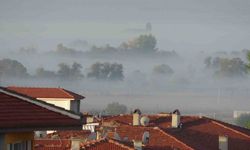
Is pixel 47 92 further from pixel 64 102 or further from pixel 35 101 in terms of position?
pixel 35 101

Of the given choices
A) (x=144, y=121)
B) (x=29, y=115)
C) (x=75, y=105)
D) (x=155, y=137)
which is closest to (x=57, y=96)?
(x=75, y=105)

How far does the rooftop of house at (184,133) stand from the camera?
52.5 meters

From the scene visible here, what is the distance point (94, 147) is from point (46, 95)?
6116 centimetres

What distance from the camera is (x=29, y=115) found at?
10.9m

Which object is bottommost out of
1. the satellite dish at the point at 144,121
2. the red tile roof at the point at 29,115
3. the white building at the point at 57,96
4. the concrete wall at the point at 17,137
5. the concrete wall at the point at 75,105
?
the concrete wall at the point at 17,137

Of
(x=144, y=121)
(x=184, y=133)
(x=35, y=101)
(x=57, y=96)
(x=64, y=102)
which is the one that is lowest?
→ (x=35, y=101)

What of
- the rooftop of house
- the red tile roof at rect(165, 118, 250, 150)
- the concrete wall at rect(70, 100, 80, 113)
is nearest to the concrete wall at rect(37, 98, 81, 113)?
the concrete wall at rect(70, 100, 80, 113)

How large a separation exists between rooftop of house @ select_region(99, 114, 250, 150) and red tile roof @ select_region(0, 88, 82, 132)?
108ft

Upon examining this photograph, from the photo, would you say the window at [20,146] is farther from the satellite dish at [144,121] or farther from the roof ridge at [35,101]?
the satellite dish at [144,121]

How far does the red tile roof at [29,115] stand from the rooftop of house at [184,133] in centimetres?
3302

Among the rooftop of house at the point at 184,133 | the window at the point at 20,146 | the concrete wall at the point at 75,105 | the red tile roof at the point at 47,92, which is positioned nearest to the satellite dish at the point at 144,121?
the rooftop of house at the point at 184,133

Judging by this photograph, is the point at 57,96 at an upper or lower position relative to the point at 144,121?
upper

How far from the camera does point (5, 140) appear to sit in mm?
10633

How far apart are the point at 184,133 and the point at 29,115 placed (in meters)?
50.2
